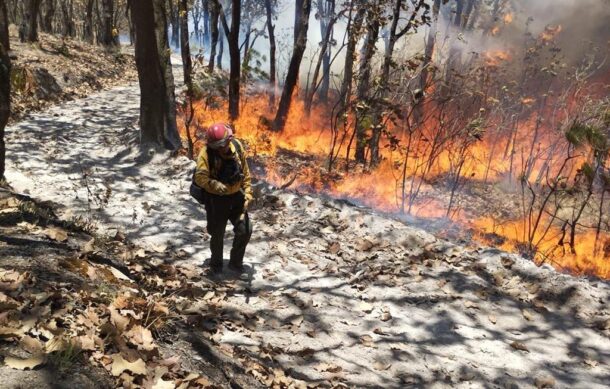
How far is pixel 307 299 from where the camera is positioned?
18.7ft

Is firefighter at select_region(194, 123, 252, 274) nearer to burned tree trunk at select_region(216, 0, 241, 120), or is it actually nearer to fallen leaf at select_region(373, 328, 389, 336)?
fallen leaf at select_region(373, 328, 389, 336)

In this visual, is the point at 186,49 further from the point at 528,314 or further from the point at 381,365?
the point at 381,365

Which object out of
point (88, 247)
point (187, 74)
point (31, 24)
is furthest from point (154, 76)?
point (31, 24)

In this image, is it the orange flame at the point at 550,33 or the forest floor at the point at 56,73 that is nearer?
the forest floor at the point at 56,73

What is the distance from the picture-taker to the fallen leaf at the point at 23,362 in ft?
7.85

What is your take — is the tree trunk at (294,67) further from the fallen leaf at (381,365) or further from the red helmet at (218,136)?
the fallen leaf at (381,365)

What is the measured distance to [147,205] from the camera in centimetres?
804

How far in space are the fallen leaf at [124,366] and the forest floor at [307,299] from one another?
0.01 metres

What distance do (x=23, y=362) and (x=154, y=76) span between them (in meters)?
8.74

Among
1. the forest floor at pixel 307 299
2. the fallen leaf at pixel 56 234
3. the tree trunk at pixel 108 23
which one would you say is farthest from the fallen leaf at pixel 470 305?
the tree trunk at pixel 108 23

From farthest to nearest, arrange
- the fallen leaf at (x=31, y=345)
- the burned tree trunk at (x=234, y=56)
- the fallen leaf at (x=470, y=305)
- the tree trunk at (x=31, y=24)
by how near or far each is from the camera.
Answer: the tree trunk at (x=31, y=24)
the burned tree trunk at (x=234, y=56)
the fallen leaf at (x=470, y=305)
the fallen leaf at (x=31, y=345)

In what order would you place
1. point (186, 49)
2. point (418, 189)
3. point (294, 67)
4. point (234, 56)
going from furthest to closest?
point (186, 49) < point (294, 67) < point (234, 56) < point (418, 189)

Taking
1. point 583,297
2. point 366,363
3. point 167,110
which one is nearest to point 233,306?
point 366,363

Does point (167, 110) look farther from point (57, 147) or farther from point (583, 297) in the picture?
point (583, 297)
